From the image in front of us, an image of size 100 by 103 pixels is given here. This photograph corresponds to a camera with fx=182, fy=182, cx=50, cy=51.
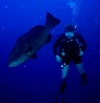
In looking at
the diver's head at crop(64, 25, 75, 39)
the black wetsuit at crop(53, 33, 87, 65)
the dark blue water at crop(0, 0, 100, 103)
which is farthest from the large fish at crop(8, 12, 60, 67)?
the dark blue water at crop(0, 0, 100, 103)

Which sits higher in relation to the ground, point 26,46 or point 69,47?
point 69,47

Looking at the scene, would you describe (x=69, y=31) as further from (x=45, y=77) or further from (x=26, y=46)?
(x=45, y=77)

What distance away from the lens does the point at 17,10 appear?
68188 millimetres

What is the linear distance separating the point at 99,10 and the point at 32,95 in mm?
28500

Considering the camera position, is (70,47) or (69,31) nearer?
(69,31)

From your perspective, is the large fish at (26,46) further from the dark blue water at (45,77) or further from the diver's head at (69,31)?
the dark blue water at (45,77)

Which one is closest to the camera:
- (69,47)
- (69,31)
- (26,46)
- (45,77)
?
(26,46)

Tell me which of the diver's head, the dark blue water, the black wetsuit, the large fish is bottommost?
the large fish

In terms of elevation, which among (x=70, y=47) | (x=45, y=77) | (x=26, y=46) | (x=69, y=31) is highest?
(x=45, y=77)

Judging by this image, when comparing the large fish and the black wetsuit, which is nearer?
the large fish

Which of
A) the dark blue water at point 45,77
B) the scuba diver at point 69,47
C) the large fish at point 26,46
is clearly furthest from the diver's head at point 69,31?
the dark blue water at point 45,77

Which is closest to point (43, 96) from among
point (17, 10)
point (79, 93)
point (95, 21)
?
point (79, 93)

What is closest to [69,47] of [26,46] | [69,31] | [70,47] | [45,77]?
[70,47]

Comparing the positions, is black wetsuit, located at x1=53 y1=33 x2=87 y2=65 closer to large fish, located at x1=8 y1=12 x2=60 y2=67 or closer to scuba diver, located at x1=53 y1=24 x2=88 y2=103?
scuba diver, located at x1=53 y1=24 x2=88 y2=103
